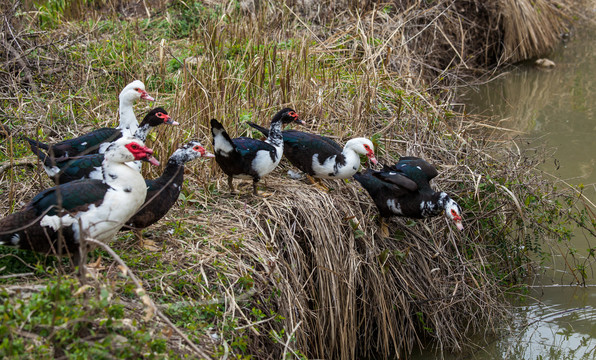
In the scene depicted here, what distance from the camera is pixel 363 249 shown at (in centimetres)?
433

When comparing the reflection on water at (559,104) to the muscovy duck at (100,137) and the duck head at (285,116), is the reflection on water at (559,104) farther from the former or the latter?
the muscovy duck at (100,137)

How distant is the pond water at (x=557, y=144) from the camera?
14.7 feet

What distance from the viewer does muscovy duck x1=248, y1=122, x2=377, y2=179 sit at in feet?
14.1

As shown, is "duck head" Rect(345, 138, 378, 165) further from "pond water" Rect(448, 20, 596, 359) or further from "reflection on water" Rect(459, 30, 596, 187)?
"reflection on water" Rect(459, 30, 596, 187)

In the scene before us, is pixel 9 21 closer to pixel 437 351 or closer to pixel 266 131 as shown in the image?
pixel 266 131

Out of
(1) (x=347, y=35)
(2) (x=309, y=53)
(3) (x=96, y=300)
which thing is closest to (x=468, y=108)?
(1) (x=347, y=35)

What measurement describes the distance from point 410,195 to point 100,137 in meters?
2.09

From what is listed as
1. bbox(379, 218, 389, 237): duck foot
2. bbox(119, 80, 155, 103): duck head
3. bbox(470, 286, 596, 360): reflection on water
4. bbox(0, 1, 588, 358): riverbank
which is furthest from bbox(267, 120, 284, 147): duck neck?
bbox(470, 286, 596, 360): reflection on water

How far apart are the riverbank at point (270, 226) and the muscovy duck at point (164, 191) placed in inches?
7.9

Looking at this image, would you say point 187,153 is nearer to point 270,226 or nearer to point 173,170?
point 173,170

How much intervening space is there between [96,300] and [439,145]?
3.51m

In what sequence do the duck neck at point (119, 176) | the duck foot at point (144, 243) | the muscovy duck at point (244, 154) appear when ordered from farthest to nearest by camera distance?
1. the muscovy duck at point (244, 154)
2. the duck foot at point (144, 243)
3. the duck neck at point (119, 176)

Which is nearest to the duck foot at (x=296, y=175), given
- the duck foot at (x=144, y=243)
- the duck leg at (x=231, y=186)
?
the duck leg at (x=231, y=186)

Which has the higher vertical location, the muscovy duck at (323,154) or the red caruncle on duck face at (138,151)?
the red caruncle on duck face at (138,151)
